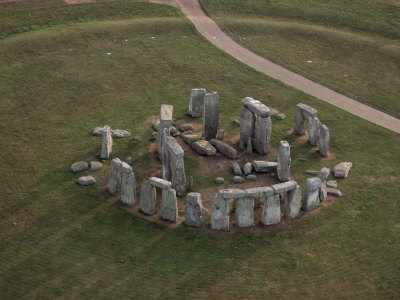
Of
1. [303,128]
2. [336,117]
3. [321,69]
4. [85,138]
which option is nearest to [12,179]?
[85,138]

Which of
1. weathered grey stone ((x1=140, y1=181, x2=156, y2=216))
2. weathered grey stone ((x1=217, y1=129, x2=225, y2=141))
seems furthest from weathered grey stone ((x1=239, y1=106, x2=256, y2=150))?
weathered grey stone ((x1=140, y1=181, x2=156, y2=216))

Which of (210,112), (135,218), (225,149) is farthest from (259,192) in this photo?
(210,112)

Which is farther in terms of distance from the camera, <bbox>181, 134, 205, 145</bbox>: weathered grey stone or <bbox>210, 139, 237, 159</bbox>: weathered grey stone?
<bbox>181, 134, 205, 145</bbox>: weathered grey stone

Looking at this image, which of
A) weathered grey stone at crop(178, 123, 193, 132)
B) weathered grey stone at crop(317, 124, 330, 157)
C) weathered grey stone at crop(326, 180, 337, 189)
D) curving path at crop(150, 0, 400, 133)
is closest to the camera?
weathered grey stone at crop(326, 180, 337, 189)

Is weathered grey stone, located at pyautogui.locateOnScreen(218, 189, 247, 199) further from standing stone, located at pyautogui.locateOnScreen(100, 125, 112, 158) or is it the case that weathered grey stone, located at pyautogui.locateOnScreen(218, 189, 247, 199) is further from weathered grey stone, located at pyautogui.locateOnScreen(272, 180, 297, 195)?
standing stone, located at pyautogui.locateOnScreen(100, 125, 112, 158)

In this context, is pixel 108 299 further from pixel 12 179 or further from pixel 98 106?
pixel 98 106

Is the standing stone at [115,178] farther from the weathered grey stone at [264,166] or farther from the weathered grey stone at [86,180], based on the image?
the weathered grey stone at [264,166]

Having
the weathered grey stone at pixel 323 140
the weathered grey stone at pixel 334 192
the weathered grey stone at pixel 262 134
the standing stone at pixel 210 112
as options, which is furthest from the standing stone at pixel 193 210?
the weathered grey stone at pixel 323 140
